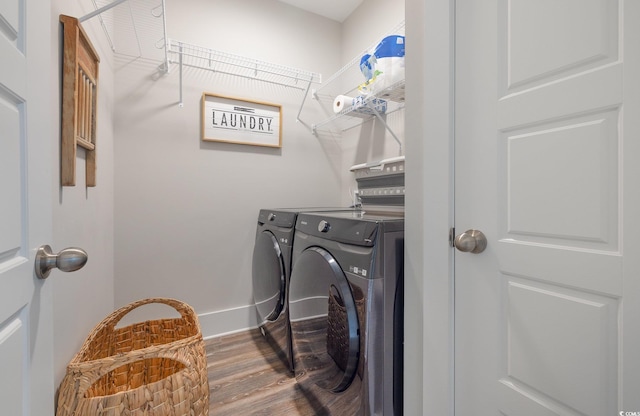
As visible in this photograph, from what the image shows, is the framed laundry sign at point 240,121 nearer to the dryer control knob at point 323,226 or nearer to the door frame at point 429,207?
the dryer control knob at point 323,226

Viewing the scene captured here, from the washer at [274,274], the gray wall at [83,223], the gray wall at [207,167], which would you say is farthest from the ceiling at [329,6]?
the washer at [274,274]

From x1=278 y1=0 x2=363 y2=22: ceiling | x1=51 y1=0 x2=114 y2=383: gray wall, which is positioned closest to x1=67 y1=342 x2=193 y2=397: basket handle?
x1=51 y1=0 x2=114 y2=383: gray wall

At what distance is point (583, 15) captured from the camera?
0.63 meters

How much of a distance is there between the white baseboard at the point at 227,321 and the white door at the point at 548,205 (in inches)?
66.0

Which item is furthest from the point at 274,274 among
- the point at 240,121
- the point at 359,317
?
the point at 240,121

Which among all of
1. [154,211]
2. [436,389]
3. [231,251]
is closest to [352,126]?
[231,251]

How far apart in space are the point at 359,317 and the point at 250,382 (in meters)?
0.98

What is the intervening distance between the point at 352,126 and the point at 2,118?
7.30ft

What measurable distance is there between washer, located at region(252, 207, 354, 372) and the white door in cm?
97

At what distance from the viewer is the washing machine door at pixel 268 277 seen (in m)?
1.66

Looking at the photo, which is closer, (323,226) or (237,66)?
A: (323,226)

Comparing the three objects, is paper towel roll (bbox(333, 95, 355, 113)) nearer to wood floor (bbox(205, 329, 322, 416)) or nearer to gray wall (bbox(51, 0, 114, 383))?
gray wall (bbox(51, 0, 114, 383))

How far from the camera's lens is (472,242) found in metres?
0.82

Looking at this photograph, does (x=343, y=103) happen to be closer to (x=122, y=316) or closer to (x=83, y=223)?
(x=83, y=223)
